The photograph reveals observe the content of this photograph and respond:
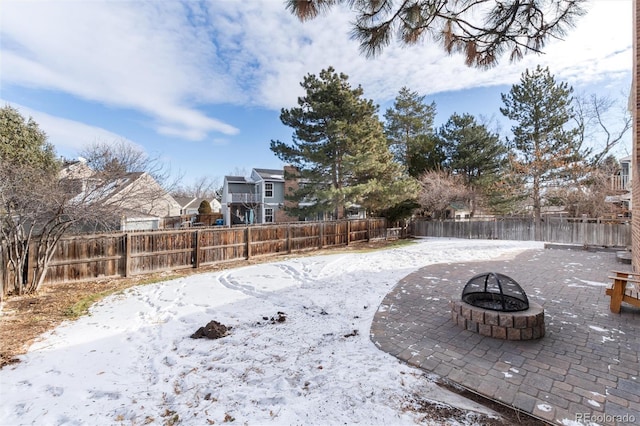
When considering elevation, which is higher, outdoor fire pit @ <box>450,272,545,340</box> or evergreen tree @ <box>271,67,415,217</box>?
evergreen tree @ <box>271,67,415,217</box>

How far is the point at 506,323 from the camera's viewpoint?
3.68m

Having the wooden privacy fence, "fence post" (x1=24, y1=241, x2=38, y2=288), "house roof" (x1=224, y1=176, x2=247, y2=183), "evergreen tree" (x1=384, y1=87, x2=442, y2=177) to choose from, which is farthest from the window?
"fence post" (x1=24, y1=241, x2=38, y2=288)

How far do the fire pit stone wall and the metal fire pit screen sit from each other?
162 millimetres

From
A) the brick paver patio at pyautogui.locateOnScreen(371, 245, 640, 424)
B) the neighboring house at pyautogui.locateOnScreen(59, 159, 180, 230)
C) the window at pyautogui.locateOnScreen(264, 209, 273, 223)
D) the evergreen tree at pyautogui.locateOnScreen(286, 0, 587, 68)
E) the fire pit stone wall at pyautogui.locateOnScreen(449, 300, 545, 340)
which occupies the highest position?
the evergreen tree at pyautogui.locateOnScreen(286, 0, 587, 68)

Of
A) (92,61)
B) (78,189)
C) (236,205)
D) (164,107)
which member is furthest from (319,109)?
(236,205)

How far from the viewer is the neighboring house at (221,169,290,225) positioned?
25234 mm

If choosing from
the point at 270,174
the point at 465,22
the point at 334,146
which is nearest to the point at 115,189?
the point at 465,22

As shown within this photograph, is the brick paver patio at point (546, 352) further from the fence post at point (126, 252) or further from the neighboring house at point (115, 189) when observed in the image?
the fence post at point (126, 252)

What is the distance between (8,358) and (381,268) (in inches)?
300

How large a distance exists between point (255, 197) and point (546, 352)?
24.4 m

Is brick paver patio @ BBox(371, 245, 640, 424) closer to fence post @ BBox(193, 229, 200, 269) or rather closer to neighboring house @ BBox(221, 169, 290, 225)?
fence post @ BBox(193, 229, 200, 269)

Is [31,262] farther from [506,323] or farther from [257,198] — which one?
[257,198]

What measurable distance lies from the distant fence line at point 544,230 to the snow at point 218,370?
13.3 metres

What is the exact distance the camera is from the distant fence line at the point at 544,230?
12.3 m
